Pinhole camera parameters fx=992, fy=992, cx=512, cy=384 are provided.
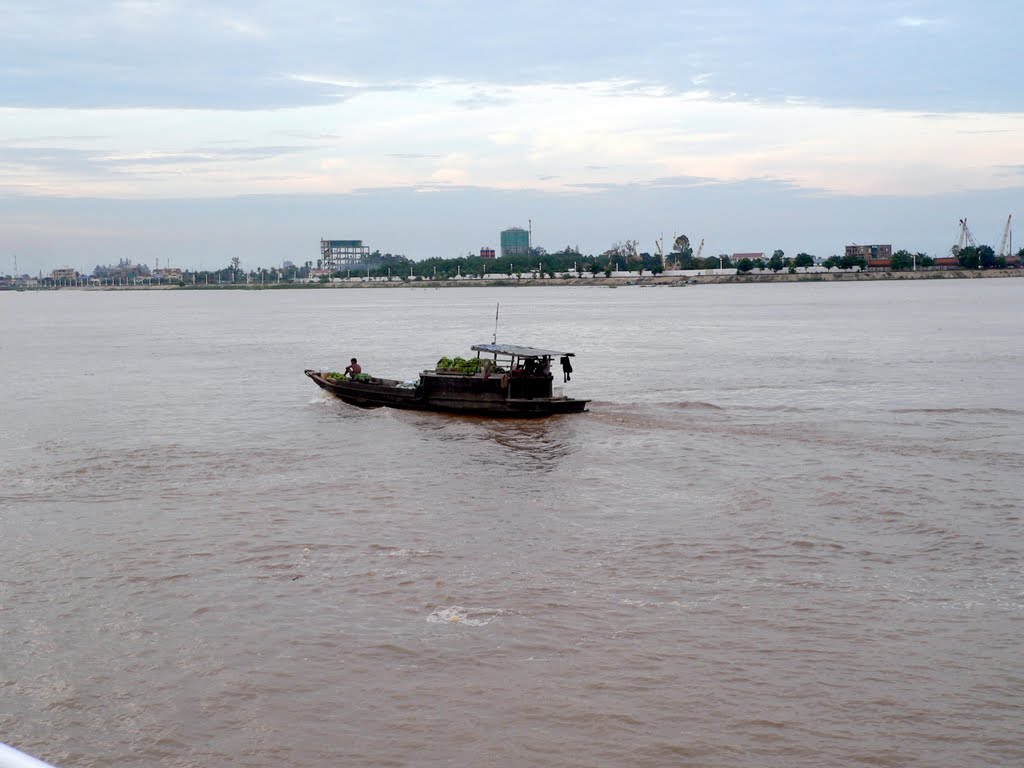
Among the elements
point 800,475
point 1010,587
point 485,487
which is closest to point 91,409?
point 485,487

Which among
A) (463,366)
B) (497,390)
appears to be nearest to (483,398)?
(497,390)

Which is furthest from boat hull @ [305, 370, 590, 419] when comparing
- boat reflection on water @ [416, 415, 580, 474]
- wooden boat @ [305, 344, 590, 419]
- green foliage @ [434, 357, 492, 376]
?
green foliage @ [434, 357, 492, 376]

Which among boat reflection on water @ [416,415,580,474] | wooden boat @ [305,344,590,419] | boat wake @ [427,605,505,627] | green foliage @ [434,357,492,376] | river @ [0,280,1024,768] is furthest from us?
green foliage @ [434,357,492,376]

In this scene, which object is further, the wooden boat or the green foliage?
the green foliage

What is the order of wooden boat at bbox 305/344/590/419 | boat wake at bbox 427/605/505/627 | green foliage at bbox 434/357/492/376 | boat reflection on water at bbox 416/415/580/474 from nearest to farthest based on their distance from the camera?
boat wake at bbox 427/605/505/627 < boat reflection on water at bbox 416/415/580/474 < wooden boat at bbox 305/344/590/419 < green foliage at bbox 434/357/492/376

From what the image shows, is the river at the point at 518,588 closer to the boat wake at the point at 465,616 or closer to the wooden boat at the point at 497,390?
the boat wake at the point at 465,616

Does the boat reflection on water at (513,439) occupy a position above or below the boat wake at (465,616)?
above

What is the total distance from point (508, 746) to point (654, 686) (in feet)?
6.41

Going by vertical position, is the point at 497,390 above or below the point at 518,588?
above

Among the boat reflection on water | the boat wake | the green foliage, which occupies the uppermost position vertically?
the green foliage

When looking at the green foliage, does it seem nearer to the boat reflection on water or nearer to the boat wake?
the boat reflection on water

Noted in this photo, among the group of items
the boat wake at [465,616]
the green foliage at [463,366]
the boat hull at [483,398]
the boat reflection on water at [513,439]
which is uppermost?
the green foliage at [463,366]

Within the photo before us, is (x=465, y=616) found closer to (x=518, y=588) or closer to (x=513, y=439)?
(x=518, y=588)

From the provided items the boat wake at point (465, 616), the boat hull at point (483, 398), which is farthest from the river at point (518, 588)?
the boat hull at point (483, 398)
